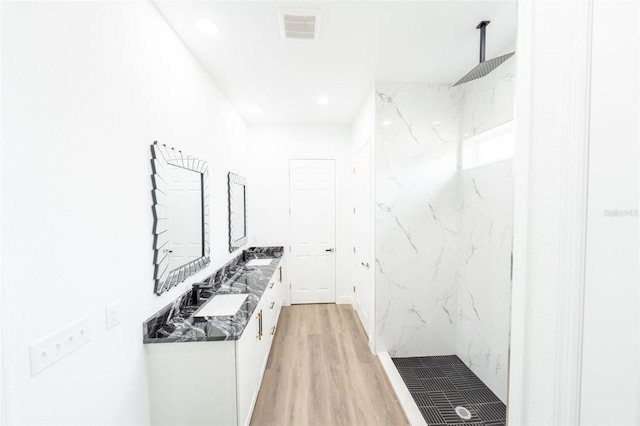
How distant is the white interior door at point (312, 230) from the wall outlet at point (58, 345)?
2.96 metres

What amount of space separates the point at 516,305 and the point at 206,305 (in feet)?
6.61

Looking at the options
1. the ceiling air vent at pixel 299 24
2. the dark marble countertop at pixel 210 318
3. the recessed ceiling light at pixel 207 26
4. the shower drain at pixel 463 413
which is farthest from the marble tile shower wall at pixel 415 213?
the recessed ceiling light at pixel 207 26

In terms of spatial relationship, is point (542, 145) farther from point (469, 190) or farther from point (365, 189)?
point (365, 189)

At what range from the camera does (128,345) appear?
53.3 inches

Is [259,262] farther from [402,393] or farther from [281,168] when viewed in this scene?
[402,393]

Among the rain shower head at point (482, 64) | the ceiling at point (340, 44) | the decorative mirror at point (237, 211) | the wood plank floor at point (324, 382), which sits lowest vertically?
the wood plank floor at point (324, 382)

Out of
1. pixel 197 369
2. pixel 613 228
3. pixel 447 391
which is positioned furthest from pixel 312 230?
pixel 613 228

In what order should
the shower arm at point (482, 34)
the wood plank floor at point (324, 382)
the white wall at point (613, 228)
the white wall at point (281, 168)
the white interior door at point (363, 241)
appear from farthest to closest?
the white wall at point (281, 168) → the white interior door at point (363, 241) → the wood plank floor at point (324, 382) → the shower arm at point (482, 34) → the white wall at point (613, 228)

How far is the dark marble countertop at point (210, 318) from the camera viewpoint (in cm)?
154

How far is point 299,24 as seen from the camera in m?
1.75

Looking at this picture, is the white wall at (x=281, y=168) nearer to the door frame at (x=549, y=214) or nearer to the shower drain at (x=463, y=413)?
the shower drain at (x=463, y=413)

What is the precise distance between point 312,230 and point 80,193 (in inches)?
121

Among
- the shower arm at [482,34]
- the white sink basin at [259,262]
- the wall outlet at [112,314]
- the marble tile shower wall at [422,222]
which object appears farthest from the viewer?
the white sink basin at [259,262]

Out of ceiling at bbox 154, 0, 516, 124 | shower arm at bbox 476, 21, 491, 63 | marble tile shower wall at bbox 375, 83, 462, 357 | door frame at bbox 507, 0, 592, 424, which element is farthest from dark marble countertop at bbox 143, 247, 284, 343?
shower arm at bbox 476, 21, 491, 63
